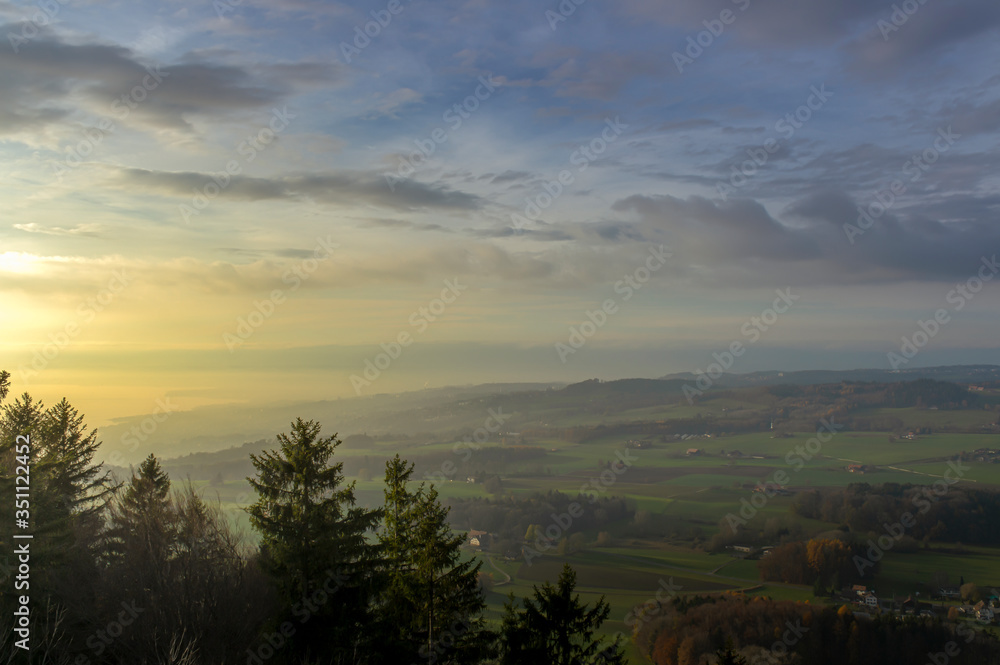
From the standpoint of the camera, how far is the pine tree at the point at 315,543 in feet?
46.9

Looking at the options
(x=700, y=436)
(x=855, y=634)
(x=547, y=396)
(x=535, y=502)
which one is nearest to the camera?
(x=855, y=634)

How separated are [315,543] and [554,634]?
21.3 ft

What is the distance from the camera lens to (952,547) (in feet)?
186

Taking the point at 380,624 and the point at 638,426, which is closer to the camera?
the point at 380,624

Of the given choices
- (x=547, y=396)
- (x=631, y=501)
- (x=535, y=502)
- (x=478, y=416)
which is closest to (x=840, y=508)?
(x=631, y=501)

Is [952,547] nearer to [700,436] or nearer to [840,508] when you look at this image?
[840,508]

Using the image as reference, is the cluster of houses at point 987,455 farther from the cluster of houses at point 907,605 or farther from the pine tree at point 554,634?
the pine tree at point 554,634

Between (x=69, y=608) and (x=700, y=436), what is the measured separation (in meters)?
132

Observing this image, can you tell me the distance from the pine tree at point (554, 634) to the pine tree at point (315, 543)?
386 centimetres

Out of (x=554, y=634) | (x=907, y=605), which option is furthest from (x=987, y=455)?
(x=554, y=634)

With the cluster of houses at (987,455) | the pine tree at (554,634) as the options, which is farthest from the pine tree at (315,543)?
the cluster of houses at (987,455)

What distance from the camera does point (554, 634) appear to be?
15.1 m

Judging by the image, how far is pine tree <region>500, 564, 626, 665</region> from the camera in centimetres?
1494

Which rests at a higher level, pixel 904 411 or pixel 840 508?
pixel 904 411
